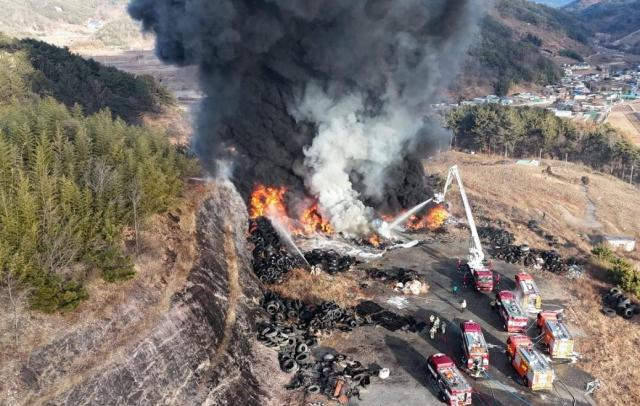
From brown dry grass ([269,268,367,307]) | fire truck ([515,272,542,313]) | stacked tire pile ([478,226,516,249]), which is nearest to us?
fire truck ([515,272,542,313])

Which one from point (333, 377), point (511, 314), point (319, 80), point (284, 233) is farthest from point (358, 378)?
point (319, 80)

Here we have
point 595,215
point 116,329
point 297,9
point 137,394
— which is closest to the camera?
point 137,394

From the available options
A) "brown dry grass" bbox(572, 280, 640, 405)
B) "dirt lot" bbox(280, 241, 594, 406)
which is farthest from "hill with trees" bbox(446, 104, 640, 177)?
"brown dry grass" bbox(572, 280, 640, 405)

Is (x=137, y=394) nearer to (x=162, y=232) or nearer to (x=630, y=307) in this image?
(x=162, y=232)

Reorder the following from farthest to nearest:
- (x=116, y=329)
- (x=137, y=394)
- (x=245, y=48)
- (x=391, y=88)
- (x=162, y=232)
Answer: (x=391, y=88), (x=245, y=48), (x=162, y=232), (x=116, y=329), (x=137, y=394)

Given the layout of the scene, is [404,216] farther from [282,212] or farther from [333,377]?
[333,377]

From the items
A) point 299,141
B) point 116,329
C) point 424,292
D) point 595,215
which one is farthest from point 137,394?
point 595,215

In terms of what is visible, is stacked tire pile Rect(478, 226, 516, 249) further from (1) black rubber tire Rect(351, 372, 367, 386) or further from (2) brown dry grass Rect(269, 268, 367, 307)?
(1) black rubber tire Rect(351, 372, 367, 386)
